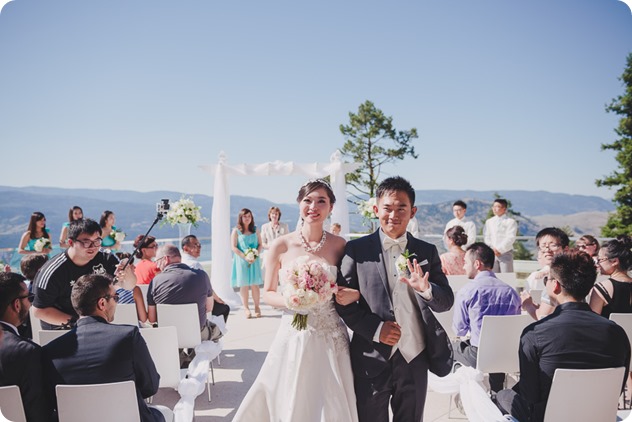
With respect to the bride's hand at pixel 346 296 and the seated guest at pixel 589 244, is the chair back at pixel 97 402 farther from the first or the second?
the seated guest at pixel 589 244

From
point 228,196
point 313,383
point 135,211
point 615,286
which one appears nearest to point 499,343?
point 615,286

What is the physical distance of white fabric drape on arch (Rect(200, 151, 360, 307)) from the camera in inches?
358

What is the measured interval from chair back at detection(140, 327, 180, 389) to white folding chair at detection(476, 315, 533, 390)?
236 cm

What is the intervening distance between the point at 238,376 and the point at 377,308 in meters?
3.16

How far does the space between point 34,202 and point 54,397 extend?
392 feet

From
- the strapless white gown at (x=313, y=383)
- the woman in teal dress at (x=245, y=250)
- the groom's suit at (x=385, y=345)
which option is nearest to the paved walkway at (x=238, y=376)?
the woman in teal dress at (x=245, y=250)

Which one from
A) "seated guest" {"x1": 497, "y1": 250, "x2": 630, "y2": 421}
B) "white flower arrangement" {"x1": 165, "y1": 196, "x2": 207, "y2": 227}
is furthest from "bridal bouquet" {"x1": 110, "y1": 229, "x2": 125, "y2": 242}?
"seated guest" {"x1": 497, "y1": 250, "x2": 630, "y2": 421}

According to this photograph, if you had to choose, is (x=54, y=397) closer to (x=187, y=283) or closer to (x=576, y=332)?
(x=187, y=283)

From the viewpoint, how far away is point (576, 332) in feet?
7.32

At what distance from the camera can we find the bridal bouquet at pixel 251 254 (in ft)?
25.5

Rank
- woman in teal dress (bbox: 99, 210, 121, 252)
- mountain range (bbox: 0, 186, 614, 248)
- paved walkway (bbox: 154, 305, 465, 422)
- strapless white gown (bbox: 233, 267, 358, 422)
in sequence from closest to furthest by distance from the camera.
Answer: strapless white gown (bbox: 233, 267, 358, 422), paved walkway (bbox: 154, 305, 465, 422), woman in teal dress (bbox: 99, 210, 121, 252), mountain range (bbox: 0, 186, 614, 248)

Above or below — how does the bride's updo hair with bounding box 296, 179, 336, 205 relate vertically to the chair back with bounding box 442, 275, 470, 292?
above

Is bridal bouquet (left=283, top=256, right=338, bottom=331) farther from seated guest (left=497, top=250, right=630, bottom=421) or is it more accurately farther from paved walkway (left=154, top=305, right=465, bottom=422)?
paved walkway (left=154, top=305, right=465, bottom=422)

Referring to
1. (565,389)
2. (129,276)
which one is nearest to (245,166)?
(129,276)
